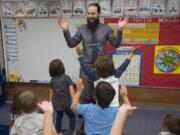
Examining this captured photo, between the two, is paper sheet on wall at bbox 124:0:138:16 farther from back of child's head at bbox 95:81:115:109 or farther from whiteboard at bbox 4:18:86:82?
back of child's head at bbox 95:81:115:109

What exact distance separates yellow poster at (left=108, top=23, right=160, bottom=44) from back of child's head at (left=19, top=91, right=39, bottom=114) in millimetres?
2308

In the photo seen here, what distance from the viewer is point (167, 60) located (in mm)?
3822

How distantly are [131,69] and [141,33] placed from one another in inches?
20.5

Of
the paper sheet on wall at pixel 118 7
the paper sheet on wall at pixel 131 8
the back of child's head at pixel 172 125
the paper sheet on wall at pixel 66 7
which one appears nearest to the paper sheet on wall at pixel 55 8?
the paper sheet on wall at pixel 66 7

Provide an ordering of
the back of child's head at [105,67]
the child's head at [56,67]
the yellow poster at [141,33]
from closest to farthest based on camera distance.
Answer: the back of child's head at [105,67]
the child's head at [56,67]
the yellow poster at [141,33]

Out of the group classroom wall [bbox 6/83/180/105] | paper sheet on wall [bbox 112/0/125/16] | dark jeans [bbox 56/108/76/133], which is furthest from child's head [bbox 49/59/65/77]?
classroom wall [bbox 6/83/180/105]

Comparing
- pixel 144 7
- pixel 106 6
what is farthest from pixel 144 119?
pixel 106 6

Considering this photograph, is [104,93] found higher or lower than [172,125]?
higher

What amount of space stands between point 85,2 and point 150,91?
1.54m

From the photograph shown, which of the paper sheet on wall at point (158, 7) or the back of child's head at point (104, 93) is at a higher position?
the paper sheet on wall at point (158, 7)

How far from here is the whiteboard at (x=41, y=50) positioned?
13.1ft

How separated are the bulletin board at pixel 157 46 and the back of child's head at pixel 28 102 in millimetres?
2284

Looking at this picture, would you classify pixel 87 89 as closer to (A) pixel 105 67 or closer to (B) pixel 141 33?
(A) pixel 105 67

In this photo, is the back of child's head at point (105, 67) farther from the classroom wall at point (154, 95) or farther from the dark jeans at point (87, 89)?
the classroom wall at point (154, 95)
